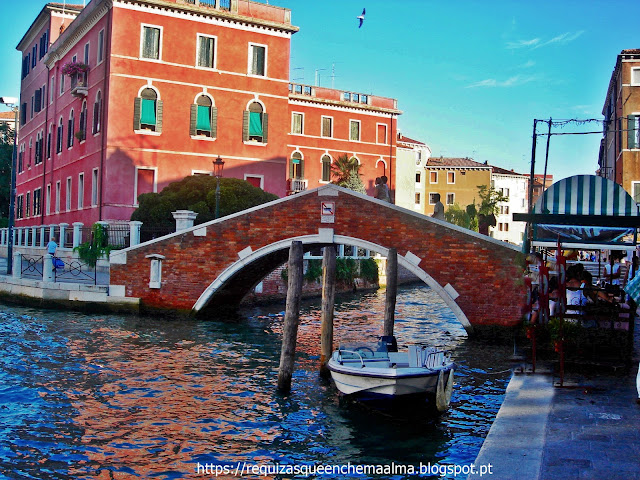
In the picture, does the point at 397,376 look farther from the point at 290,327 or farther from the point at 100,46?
the point at 100,46

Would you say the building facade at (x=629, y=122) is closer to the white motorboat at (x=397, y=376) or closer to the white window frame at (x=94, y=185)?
the white window frame at (x=94, y=185)

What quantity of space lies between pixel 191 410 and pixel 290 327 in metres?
1.65

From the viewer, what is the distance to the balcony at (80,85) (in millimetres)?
23289

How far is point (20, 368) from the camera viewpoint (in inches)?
407

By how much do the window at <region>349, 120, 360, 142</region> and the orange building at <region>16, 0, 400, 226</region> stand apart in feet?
33.6

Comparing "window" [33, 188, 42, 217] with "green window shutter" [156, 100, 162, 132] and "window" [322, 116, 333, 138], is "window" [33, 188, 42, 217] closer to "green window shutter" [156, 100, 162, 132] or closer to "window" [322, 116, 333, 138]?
"green window shutter" [156, 100, 162, 132]

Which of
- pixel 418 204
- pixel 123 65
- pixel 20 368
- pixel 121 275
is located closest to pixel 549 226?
pixel 20 368

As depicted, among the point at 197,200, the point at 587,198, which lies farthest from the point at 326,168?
the point at 587,198

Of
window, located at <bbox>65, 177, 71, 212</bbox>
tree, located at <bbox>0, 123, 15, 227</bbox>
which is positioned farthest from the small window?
window, located at <bbox>65, 177, 71, 212</bbox>

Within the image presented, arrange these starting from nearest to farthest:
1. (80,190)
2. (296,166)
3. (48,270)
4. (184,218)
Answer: (184,218) < (48,270) < (80,190) < (296,166)

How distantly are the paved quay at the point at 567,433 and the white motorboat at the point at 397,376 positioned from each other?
81 centimetres

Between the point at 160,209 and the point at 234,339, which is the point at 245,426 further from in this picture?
the point at 160,209

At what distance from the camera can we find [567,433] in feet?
18.6

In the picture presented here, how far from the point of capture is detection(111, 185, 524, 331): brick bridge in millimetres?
13078
